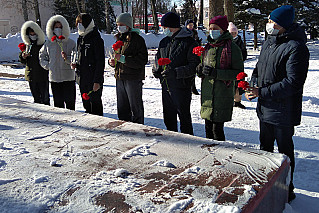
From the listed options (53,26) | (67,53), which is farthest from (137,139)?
(53,26)

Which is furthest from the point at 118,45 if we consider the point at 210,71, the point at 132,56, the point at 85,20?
the point at 210,71

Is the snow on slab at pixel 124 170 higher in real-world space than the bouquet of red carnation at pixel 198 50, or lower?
lower

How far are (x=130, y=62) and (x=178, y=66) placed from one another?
69 centimetres

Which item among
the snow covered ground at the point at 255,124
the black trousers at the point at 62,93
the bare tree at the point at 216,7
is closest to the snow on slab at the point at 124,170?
the snow covered ground at the point at 255,124

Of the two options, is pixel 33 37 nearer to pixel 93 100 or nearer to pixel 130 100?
pixel 93 100

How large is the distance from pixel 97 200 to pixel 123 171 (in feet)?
1.11

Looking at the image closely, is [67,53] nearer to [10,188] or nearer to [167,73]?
[167,73]

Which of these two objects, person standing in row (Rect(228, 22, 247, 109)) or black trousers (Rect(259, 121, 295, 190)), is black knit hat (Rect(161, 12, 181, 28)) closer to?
black trousers (Rect(259, 121, 295, 190))

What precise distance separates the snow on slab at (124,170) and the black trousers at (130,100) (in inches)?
50.6

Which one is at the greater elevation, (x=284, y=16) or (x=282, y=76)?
(x=284, y=16)

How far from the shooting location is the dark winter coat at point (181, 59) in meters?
3.60

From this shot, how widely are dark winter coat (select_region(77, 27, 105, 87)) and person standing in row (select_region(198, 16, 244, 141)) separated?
158 centimetres

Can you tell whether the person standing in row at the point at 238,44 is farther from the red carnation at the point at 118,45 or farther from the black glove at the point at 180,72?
the red carnation at the point at 118,45

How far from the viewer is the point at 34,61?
5.04 m
